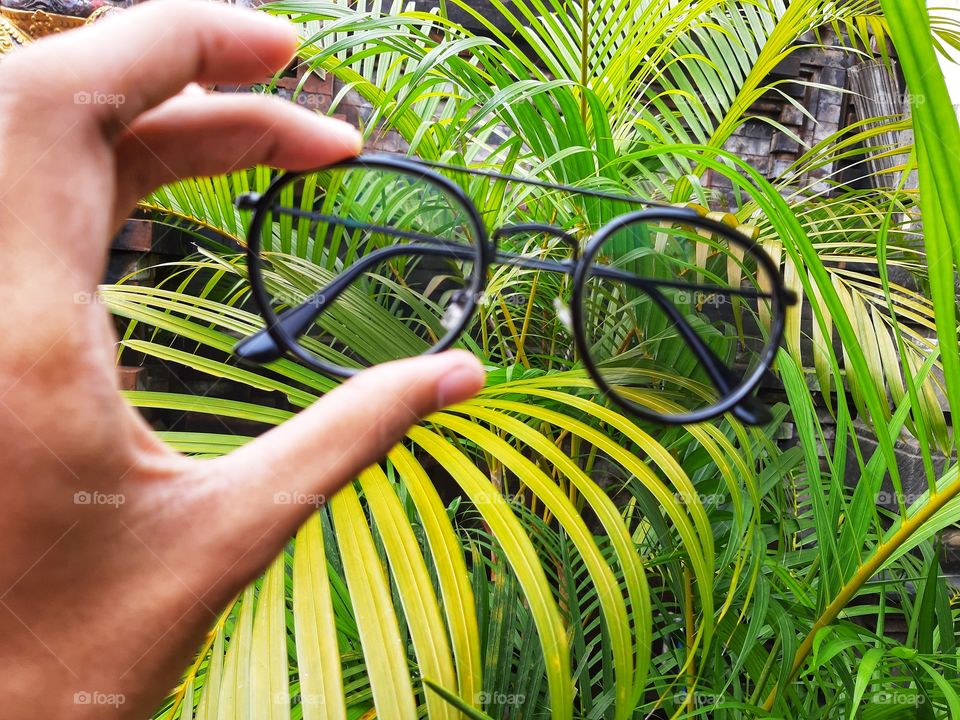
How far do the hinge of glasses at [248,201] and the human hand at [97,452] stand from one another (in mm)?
61

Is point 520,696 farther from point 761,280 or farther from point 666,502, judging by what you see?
point 761,280

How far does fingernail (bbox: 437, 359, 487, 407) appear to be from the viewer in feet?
0.86

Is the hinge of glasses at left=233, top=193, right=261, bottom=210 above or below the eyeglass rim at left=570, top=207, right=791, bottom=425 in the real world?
above

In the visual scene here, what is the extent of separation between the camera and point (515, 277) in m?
0.81

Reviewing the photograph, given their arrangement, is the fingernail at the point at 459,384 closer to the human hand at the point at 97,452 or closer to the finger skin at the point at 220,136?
the human hand at the point at 97,452

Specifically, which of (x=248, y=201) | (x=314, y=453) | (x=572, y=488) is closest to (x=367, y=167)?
(x=248, y=201)

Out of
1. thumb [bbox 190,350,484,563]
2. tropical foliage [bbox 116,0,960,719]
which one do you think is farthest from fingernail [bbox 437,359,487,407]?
tropical foliage [bbox 116,0,960,719]

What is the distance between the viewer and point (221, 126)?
1.03ft

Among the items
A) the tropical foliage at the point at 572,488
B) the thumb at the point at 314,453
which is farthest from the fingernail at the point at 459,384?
the tropical foliage at the point at 572,488

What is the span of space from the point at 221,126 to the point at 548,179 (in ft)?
1.61

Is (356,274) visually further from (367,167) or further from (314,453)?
(314,453)

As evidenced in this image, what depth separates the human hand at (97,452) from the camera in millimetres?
223

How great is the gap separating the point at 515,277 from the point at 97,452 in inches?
24.8

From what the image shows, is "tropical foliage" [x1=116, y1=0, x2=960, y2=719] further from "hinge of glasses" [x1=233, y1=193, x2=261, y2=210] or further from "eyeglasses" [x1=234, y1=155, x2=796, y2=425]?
"hinge of glasses" [x1=233, y1=193, x2=261, y2=210]
